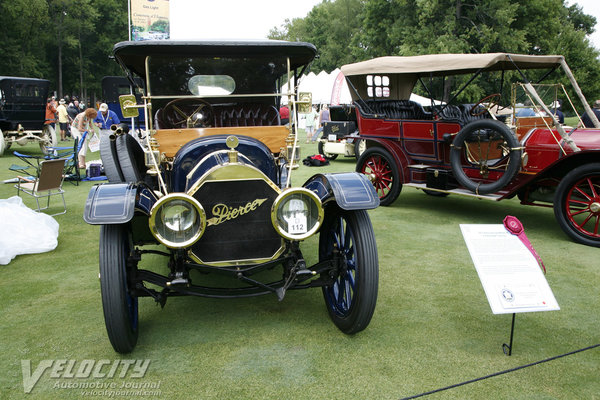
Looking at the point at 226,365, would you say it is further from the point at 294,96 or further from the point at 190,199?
the point at 294,96

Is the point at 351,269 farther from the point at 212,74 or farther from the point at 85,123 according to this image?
the point at 85,123

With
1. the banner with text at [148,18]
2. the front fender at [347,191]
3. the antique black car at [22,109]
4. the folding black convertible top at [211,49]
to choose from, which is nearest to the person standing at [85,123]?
the antique black car at [22,109]

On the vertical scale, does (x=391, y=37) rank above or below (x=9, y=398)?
above

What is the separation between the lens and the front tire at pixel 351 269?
274cm

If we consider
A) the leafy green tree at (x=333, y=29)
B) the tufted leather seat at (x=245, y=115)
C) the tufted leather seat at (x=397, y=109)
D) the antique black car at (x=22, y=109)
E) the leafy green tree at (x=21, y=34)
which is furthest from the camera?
the leafy green tree at (x=333, y=29)

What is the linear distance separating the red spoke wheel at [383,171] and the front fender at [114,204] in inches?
173

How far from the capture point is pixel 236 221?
2.78 metres

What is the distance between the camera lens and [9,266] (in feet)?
14.0

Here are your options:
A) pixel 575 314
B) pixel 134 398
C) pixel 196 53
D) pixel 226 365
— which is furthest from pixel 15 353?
pixel 575 314

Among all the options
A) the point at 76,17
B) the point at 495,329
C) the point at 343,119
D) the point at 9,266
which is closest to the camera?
the point at 495,329

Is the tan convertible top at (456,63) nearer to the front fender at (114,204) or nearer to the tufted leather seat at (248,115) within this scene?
the tufted leather seat at (248,115)

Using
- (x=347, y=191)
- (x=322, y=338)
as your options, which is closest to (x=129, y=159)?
(x=347, y=191)

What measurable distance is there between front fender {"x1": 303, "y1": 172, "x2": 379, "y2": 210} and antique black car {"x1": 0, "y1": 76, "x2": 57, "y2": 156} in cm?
1239

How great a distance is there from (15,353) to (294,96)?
2.76 metres
